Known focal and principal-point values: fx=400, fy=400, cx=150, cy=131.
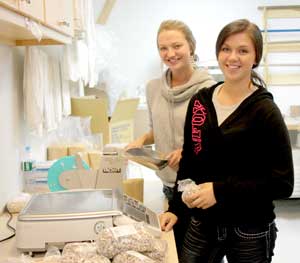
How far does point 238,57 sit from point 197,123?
245 millimetres

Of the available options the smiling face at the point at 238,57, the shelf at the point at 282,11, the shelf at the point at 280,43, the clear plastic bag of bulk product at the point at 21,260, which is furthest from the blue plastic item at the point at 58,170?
the shelf at the point at 282,11

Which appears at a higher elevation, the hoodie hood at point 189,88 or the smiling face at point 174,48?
the smiling face at point 174,48

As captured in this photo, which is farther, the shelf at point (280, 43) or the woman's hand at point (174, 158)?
the shelf at point (280, 43)

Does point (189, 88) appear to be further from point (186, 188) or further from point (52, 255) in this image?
point (52, 255)

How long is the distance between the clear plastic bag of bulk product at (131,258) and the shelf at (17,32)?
70cm

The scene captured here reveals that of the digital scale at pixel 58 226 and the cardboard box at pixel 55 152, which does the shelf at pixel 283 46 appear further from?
the digital scale at pixel 58 226

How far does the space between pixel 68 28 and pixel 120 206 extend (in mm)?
989

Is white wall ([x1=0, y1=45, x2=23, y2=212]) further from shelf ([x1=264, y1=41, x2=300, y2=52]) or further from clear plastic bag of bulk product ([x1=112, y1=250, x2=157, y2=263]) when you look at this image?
shelf ([x1=264, y1=41, x2=300, y2=52])

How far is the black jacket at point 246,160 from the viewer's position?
3.74ft

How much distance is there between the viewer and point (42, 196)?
1435mm

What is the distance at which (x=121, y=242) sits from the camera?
1.03 meters

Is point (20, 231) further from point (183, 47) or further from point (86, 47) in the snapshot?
point (86, 47)

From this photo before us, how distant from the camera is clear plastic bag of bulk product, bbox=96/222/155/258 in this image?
1.03 m

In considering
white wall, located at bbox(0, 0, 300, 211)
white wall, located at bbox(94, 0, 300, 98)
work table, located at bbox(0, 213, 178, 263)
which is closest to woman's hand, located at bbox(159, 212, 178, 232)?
work table, located at bbox(0, 213, 178, 263)
